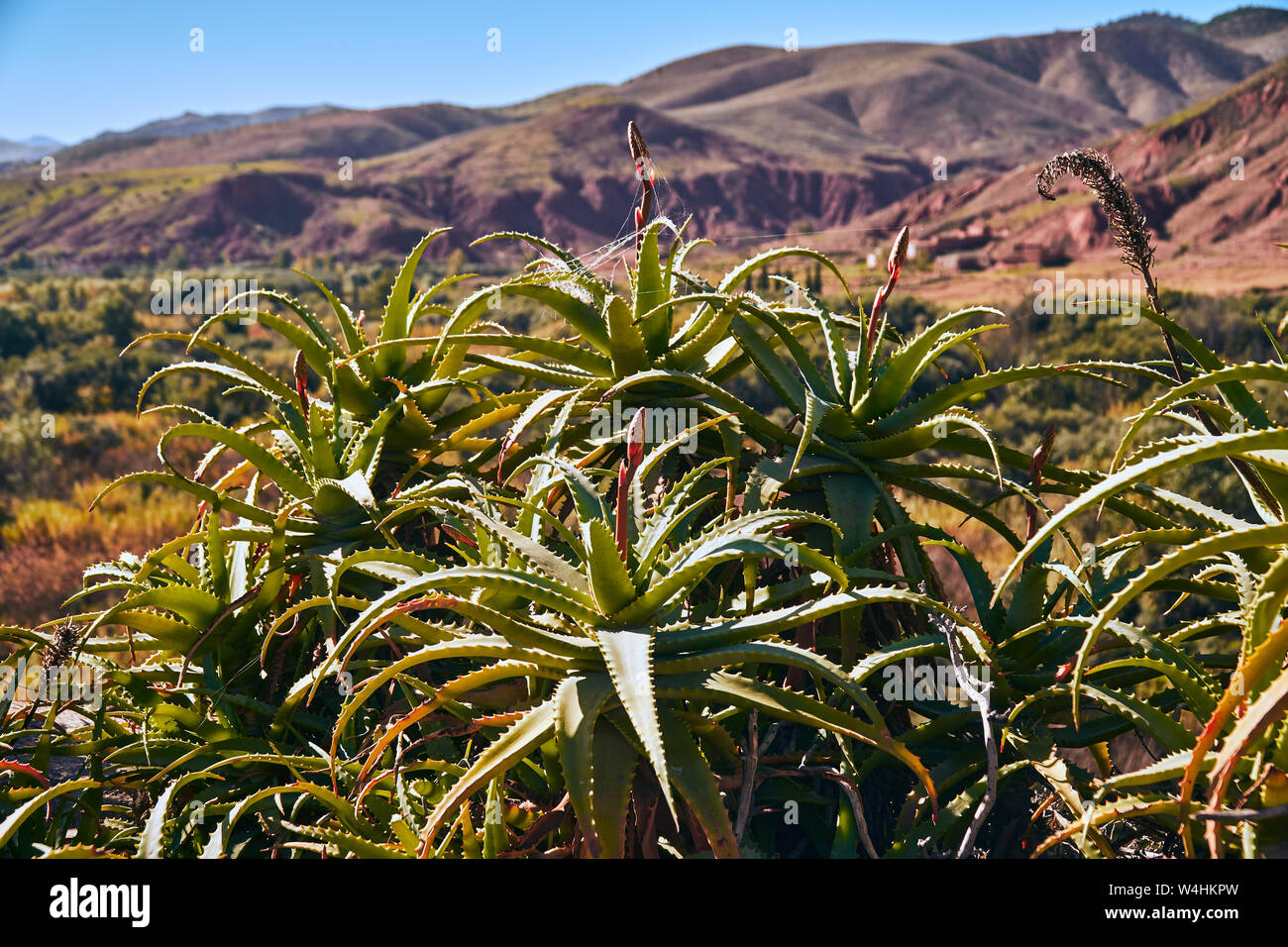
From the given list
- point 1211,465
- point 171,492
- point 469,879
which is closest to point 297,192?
point 171,492

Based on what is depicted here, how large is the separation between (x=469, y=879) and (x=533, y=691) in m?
0.45

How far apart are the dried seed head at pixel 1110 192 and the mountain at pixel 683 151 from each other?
36348mm

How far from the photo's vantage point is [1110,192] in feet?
6.94

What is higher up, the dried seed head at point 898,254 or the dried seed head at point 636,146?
the dried seed head at point 636,146

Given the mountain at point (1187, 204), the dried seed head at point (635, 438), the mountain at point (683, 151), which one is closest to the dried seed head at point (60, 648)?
the dried seed head at point (635, 438)

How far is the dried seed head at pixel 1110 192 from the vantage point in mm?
2096

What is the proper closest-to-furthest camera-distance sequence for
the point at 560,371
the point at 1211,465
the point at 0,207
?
the point at 560,371 < the point at 1211,465 < the point at 0,207

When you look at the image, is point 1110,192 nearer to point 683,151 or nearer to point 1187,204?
point 1187,204

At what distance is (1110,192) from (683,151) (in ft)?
329

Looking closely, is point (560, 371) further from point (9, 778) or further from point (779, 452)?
point (9, 778)

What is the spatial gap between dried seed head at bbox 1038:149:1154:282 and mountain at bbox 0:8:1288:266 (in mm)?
36348

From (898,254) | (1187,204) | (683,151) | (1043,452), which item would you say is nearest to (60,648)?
(898,254)

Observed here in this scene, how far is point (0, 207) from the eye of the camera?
82.2 m

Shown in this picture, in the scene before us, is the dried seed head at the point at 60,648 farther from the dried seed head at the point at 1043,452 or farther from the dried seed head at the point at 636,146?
the dried seed head at the point at 1043,452
